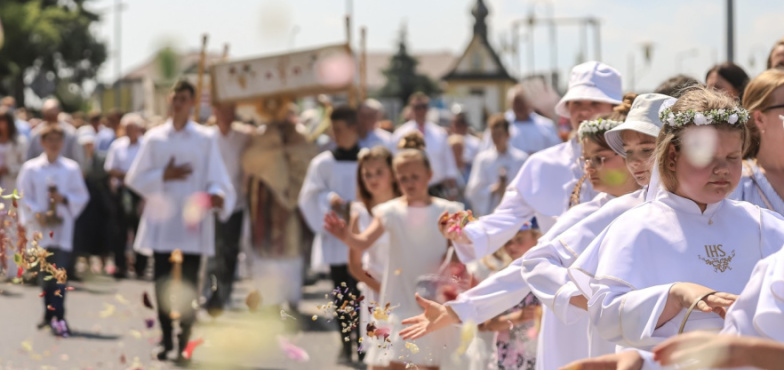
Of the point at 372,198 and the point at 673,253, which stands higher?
the point at 673,253

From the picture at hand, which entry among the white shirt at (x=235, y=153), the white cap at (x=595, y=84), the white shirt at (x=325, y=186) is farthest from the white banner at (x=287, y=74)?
the white cap at (x=595, y=84)

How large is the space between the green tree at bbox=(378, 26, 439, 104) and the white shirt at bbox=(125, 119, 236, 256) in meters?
101

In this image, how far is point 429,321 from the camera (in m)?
5.17

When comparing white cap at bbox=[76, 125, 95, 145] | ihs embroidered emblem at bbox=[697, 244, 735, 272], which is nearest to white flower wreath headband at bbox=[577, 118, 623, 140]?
ihs embroidered emblem at bbox=[697, 244, 735, 272]

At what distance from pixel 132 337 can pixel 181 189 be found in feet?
5.36

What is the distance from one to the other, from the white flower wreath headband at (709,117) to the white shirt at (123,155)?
13860 millimetres

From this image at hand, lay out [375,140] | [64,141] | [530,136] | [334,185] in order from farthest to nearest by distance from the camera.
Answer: [530,136] → [64,141] → [375,140] → [334,185]

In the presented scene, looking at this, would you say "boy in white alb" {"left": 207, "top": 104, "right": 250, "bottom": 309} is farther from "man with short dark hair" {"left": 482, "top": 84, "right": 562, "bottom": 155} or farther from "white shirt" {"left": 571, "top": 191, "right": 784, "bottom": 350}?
"white shirt" {"left": 571, "top": 191, "right": 784, "bottom": 350}

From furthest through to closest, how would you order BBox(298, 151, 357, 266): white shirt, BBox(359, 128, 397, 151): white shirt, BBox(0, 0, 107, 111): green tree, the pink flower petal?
BBox(0, 0, 107, 111): green tree, BBox(359, 128, 397, 151): white shirt, BBox(298, 151, 357, 266): white shirt, the pink flower petal

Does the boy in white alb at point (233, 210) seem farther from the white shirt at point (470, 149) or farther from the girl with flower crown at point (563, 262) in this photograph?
the girl with flower crown at point (563, 262)

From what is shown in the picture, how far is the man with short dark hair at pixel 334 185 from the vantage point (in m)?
11.6

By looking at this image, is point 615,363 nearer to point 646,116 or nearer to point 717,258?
point 717,258

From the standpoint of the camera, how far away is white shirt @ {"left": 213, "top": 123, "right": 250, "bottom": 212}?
1284 centimetres

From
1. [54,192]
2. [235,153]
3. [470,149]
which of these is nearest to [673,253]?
[235,153]
